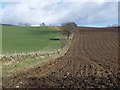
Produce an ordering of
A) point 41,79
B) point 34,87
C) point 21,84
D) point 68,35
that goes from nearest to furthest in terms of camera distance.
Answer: point 34,87
point 21,84
point 41,79
point 68,35

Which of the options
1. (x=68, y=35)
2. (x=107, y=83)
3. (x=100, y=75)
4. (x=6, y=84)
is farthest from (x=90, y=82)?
(x=68, y=35)

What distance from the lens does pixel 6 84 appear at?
1460 cm

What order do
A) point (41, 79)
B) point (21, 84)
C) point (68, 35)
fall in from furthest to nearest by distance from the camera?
point (68, 35) < point (41, 79) < point (21, 84)

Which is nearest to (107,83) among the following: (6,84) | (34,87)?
(34,87)

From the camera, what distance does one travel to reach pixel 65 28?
63.5 metres

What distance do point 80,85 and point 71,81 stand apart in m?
1.02

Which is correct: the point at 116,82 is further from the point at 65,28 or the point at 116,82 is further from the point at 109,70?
the point at 65,28

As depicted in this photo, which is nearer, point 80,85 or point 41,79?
point 80,85

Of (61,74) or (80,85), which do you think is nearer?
(80,85)

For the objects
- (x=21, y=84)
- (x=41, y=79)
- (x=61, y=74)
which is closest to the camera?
(x=21, y=84)

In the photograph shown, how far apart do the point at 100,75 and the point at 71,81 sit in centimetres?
208

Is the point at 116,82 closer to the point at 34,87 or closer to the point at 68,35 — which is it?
the point at 34,87

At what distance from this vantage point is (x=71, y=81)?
14.4 meters

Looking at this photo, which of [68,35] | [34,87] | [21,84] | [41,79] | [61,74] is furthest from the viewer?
[68,35]
